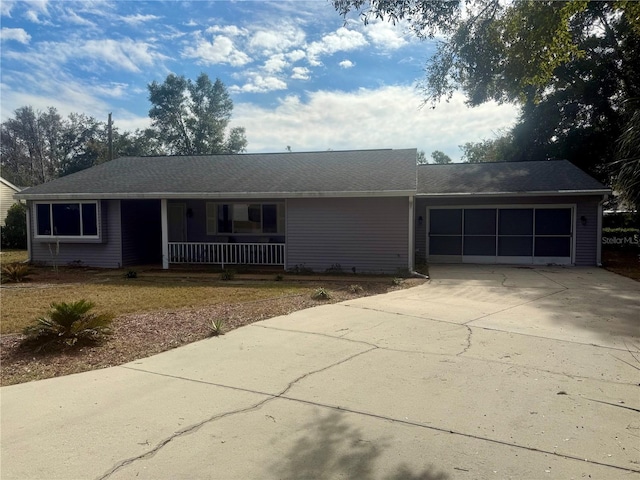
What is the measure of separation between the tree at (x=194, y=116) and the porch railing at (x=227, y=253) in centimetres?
2670

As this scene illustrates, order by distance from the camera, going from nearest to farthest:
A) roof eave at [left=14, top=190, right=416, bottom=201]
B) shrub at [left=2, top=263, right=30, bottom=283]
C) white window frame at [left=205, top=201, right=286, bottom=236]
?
shrub at [left=2, top=263, right=30, bottom=283]
roof eave at [left=14, top=190, right=416, bottom=201]
white window frame at [left=205, top=201, right=286, bottom=236]

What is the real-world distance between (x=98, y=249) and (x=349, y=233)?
8.44 meters

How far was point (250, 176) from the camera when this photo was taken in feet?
49.5

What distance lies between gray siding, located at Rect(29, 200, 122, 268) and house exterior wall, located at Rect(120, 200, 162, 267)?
0.21 metres

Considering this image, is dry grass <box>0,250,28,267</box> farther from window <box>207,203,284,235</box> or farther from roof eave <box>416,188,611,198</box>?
roof eave <box>416,188,611,198</box>

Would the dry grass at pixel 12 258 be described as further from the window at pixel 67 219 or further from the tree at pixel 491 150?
the tree at pixel 491 150

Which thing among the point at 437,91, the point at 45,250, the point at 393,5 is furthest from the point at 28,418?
the point at 45,250

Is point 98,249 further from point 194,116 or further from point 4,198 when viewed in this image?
point 194,116

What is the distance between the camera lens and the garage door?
14.8m

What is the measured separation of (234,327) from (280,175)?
29.7 feet

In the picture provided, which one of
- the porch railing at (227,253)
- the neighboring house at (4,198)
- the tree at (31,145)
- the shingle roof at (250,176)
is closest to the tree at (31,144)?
the tree at (31,145)

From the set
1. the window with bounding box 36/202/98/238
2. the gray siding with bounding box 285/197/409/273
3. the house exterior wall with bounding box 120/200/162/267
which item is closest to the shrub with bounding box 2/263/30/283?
the window with bounding box 36/202/98/238

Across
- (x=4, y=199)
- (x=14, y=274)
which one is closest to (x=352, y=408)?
(x=14, y=274)

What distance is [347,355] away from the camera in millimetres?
5316
